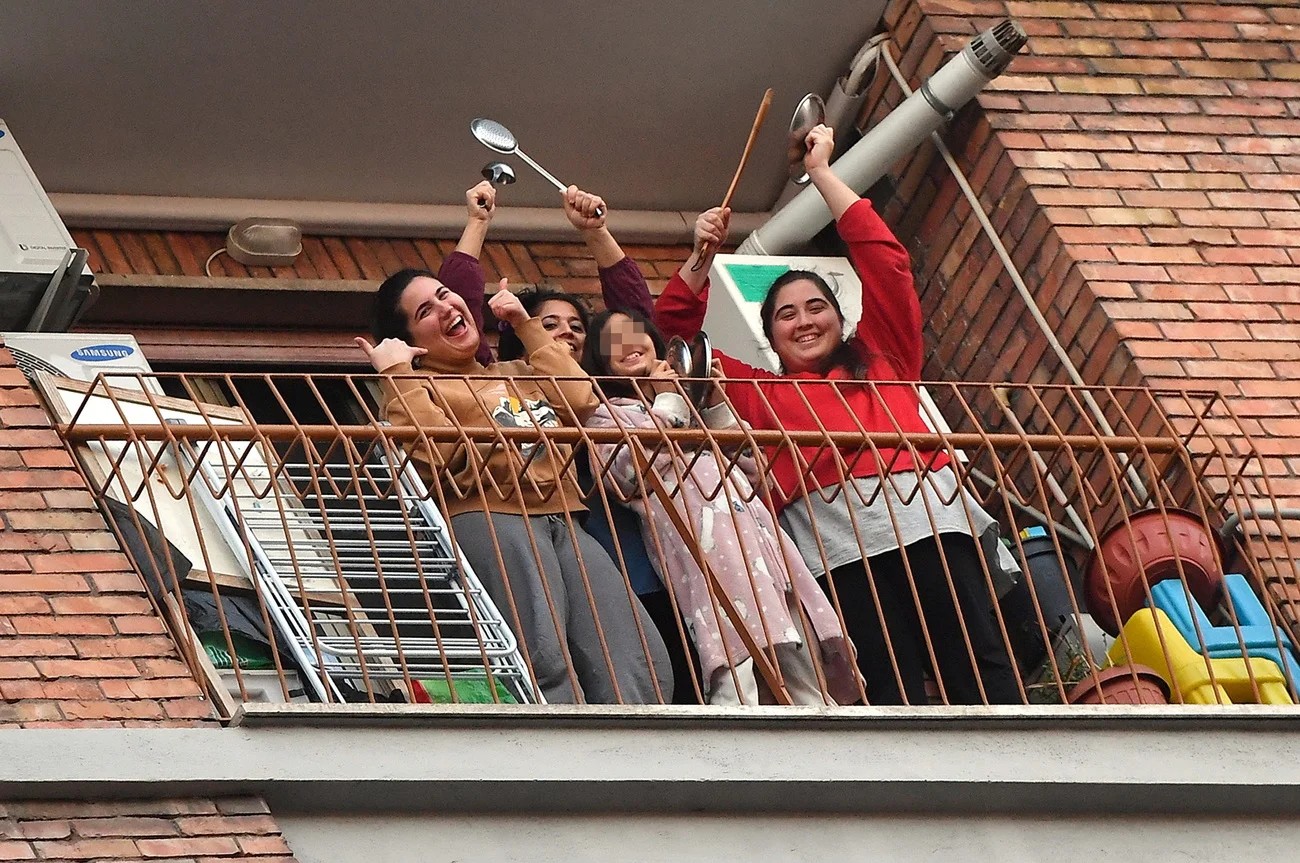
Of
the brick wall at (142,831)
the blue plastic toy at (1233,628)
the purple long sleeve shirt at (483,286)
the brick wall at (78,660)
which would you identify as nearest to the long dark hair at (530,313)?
the purple long sleeve shirt at (483,286)

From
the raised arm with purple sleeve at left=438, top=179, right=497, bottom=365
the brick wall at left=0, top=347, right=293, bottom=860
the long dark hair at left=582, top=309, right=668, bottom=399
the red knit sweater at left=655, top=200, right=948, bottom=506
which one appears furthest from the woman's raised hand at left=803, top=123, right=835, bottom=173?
the brick wall at left=0, top=347, right=293, bottom=860

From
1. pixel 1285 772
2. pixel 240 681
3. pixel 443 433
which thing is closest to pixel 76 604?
pixel 240 681

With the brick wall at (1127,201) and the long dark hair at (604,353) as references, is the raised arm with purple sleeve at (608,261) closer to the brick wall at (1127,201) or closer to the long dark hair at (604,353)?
the long dark hair at (604,353)

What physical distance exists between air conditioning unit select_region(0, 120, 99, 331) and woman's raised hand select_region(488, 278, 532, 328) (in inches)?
65.2

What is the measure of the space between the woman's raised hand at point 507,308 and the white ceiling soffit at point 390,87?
1.95 metres

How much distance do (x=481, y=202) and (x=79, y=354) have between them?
4.49 ft

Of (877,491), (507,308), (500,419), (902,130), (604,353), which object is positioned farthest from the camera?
(902,130)

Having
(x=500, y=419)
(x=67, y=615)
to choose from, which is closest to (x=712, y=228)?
(x=500, y=419)

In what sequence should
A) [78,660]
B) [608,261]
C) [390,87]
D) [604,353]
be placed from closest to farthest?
[78,660]
[604,353]
[608,261]
[390,87]

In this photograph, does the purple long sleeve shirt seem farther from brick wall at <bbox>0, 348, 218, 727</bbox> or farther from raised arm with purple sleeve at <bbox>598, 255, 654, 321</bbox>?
brick wall at <bbox>0, 348, 218, 727</bbox>

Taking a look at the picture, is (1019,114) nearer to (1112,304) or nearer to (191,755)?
(1112,304)

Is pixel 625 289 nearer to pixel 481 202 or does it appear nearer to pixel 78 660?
pixel 481 202

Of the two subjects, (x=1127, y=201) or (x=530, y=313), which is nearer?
(x=530, y=313)

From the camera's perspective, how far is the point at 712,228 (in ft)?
24.4
